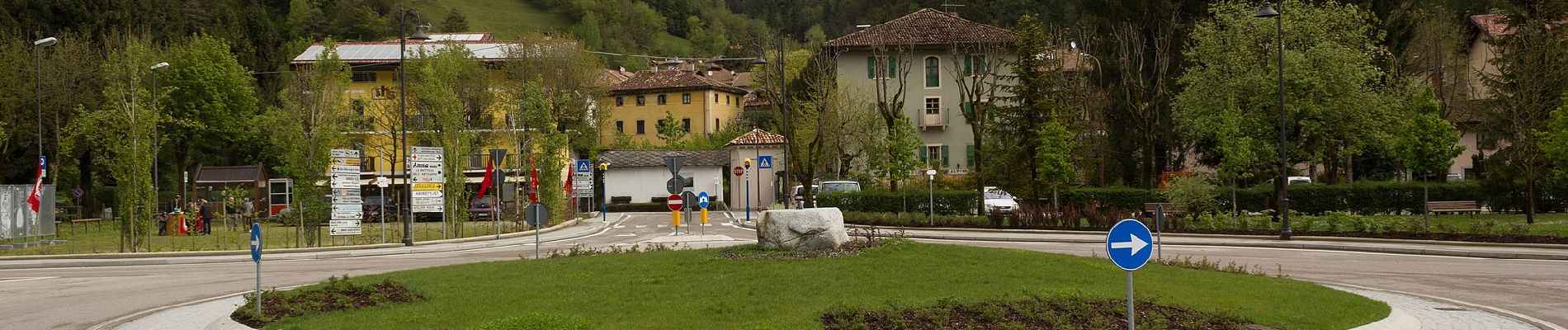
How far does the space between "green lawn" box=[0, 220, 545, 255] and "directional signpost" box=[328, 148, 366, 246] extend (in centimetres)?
80

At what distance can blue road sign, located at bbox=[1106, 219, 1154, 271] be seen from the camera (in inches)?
370

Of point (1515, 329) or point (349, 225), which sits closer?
point (1515, 329)

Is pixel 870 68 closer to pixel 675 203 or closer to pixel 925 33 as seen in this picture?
pixel 925 33

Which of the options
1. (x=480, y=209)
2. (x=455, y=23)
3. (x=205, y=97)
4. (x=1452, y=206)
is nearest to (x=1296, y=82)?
(x=1452, y=206)

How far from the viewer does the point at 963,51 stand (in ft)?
199

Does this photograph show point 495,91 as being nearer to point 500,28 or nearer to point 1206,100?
point 1206,100

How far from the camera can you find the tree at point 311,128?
32719mm

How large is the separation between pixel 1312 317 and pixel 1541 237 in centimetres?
1823

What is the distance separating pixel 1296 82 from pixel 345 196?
→ 31.5 m

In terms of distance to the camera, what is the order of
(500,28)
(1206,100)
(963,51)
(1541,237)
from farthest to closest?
(500,28) → (963,51) → (1206,100) → (1541,237)

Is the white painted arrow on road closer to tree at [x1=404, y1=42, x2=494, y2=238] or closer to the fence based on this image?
tree at [x1=404, y1=42, x2=494, y2=238]

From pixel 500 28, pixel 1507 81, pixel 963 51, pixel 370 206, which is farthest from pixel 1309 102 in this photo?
pixel 500 28

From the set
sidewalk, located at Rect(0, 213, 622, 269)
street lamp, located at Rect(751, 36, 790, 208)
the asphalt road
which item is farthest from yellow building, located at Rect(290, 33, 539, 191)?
the asphalt road

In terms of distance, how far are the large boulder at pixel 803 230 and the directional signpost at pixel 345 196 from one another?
62.5ft
